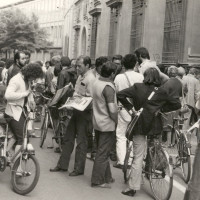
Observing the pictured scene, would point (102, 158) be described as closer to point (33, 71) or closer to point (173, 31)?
point (33, 71)

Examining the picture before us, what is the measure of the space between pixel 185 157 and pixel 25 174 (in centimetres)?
260

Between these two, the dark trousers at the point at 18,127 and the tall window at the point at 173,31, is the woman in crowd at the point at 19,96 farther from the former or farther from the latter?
the tall window at the point at 173,31

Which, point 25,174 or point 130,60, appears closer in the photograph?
point 25,174

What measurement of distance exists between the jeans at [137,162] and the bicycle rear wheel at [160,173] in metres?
0.17

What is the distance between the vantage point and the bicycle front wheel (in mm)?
6578

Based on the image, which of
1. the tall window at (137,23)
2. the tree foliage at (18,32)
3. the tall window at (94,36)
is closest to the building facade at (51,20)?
the tree foliage at (18,32)

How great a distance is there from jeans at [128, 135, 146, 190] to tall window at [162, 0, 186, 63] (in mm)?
10654

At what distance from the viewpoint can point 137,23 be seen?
23094mm

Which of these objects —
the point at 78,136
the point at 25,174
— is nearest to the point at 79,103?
the point at 78,136

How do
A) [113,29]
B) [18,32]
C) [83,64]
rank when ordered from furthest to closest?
[18,32] → [113,29] → [83,64]

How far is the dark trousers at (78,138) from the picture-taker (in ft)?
26.1

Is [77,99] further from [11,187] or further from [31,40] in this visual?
[31,40]

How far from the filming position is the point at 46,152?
10.0 m

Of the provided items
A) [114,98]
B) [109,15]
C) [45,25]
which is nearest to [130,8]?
[109,15]
